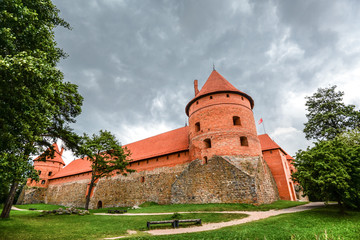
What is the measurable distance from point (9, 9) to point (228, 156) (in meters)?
14.9

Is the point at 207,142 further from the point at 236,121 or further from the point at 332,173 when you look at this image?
the point at 332,173

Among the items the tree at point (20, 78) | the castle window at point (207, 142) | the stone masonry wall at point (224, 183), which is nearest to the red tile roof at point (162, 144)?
the castle window at point (207, 142)

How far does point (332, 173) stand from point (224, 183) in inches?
280

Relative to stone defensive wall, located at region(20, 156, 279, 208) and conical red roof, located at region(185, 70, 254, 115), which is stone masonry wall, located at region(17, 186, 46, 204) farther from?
conical red roof, located at region(185, 70, 254, 115)

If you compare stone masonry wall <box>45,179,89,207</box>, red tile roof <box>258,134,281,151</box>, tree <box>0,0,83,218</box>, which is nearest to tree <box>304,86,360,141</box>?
red tile roof <box>258,134,281,151</box>

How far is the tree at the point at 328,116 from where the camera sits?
16.4 meters

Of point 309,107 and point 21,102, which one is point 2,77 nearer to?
point 21,102

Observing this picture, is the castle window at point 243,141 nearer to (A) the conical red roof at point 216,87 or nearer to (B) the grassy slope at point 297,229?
(A) the conical red roof at point 216,87

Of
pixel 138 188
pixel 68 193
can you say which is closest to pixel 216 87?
pixel 138 188

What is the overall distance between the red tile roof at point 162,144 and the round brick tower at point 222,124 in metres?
2.51

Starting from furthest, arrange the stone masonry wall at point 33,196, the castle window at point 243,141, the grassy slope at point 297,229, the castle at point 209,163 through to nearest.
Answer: the stone masonry wall at point 33,196 → the castle window at point 243,141 → the castle at point 209,163 → the grassy slope at point 297,229

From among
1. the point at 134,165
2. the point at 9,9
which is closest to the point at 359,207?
the point at 9,9

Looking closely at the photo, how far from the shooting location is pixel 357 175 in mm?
9375

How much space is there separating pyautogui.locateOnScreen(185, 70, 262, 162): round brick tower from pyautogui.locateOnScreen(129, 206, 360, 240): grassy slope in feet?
23.9
